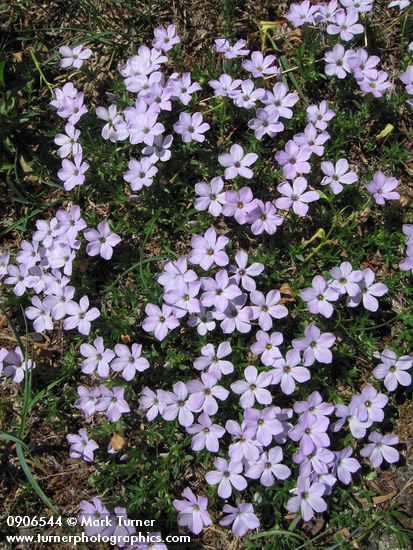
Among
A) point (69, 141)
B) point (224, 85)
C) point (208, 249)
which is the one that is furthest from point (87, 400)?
point (224, 85)

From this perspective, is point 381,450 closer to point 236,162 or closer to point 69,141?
point 236,162

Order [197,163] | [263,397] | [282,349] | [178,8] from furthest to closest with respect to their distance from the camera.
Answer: [178,8] < [197,163] < [282,349] < [263,397]

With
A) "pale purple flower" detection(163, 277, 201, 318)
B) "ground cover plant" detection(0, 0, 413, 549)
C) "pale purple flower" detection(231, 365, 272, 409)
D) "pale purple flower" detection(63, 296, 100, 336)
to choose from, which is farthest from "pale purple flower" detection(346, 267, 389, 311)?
"pale purple flower" detection(63, 296, 100, 336)

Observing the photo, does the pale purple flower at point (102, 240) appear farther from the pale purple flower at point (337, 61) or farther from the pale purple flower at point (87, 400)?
the pale purple flower at point (337, 61)

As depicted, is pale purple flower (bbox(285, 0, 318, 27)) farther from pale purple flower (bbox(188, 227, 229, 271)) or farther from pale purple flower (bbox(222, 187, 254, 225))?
pale purple flower (bbox(188, 227, 229, 271))

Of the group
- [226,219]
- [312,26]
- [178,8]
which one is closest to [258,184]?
[226,219]

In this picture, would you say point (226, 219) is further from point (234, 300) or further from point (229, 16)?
point (229, 16)

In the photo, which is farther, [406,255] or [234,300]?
[406,255]
